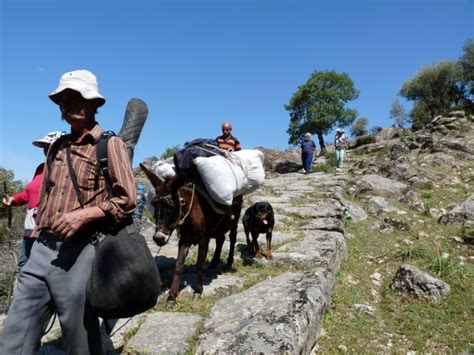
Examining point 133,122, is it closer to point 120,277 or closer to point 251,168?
point 251,168

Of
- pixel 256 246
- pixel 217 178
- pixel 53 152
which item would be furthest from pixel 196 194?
pixel 53 152

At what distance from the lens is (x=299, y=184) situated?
14156mm

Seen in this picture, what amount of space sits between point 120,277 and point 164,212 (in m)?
1.95

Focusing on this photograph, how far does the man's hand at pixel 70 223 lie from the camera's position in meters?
2.29

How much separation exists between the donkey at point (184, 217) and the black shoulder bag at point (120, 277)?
1.70 m

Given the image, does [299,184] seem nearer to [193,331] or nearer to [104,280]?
[193,331]

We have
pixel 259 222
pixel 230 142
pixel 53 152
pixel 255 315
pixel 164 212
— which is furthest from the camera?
pixel 230 142

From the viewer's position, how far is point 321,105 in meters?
45.0

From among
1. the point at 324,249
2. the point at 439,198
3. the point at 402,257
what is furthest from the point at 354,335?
the point at 439,198

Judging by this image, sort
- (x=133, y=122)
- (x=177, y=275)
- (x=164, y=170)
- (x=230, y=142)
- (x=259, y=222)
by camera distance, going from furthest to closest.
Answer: (x=230, y=142)
(x=133, y=122)
(x=259, y=222)
(x=164, y=170)
(x=177, y=275)

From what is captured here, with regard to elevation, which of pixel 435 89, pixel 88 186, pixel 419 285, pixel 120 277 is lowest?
pixel 419 285

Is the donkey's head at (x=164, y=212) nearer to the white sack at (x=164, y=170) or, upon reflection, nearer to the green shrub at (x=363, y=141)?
the white sack at (x=164, y=170)

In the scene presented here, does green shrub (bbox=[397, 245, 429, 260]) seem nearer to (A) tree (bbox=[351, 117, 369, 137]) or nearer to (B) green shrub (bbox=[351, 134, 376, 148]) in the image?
(B) green shrub (bbox=[351, 134, 376, 148])

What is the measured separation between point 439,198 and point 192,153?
8721 millimetres
